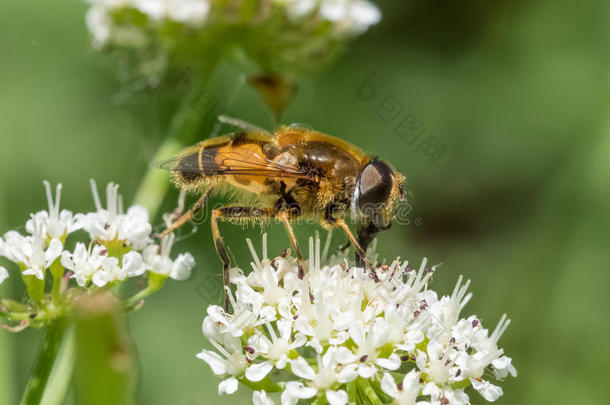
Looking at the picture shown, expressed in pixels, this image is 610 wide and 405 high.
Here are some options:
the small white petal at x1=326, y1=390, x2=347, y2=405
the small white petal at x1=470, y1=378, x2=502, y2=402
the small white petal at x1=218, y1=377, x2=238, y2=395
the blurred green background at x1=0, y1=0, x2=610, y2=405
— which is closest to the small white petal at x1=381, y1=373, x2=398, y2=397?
the small white petal at x1=326, y1=390, x2=347, y2=405

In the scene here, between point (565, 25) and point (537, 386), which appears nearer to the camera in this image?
point (537, 386)

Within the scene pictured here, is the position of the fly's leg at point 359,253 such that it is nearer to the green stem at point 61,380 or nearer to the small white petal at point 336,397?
the small white petal at point 336,397

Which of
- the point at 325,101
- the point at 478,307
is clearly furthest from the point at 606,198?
the point at 325,101

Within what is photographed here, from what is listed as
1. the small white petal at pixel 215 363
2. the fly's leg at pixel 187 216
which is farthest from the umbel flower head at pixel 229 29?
the small white petal at pixel 215 363

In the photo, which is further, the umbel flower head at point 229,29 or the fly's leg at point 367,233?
the umbel flower head at point 229,29

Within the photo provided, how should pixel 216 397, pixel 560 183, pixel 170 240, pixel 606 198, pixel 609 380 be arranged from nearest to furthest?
1. pixel 170 240
2. pixel 216 397
3. pixel 609 380
4. pixel 606 198
5. pixel 560 183

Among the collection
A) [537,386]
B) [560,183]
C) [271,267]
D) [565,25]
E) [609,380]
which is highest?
[565,25]

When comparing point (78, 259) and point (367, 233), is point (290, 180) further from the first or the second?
point (78, 259)

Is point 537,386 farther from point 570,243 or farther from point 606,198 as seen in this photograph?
point 606,198
